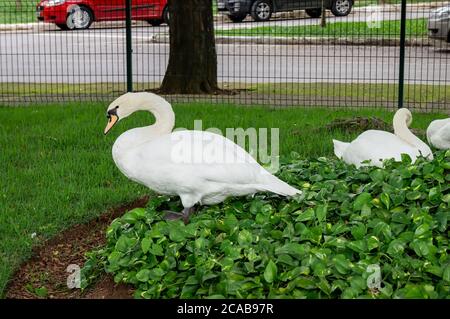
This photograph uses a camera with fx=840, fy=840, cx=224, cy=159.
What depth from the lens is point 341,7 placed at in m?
20.1

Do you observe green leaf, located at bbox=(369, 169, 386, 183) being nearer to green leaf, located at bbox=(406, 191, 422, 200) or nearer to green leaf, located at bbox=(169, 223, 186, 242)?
green leaf, located at bbox=(406, 191, 422, 200)

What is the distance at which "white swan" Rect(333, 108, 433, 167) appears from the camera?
655cm

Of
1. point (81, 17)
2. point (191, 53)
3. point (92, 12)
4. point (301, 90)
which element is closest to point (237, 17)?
point (92, 12)

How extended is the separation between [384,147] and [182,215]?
6.37ft

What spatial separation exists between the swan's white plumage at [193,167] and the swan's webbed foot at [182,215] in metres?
0.08

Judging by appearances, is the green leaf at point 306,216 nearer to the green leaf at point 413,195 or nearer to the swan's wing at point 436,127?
the green leaf at point 413,195

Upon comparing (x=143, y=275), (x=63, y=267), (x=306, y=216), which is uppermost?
(x=306, y=216)

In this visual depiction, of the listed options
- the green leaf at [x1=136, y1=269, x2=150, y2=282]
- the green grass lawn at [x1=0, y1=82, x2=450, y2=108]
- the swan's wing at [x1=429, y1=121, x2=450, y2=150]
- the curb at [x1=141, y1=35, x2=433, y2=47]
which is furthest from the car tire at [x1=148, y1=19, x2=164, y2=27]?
the green leaf at [x1=136, y1=269, x2=150, y2=282]

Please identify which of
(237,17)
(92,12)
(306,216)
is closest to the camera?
(306,216)

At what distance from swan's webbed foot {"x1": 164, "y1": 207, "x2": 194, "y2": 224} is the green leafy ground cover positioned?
75 millimetres

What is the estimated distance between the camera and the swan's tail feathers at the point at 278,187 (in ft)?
17.7

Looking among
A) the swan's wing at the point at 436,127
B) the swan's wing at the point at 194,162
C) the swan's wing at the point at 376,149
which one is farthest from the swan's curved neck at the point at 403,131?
the swan's wing at the point at 194,162

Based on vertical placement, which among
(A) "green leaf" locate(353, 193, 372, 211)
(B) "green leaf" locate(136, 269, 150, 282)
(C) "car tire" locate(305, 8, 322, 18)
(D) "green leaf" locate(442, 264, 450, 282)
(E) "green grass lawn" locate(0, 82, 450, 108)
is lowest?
(B) "green leaf" locate(136, 269, 150, 282)

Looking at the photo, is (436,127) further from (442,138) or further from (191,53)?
(191,53)
